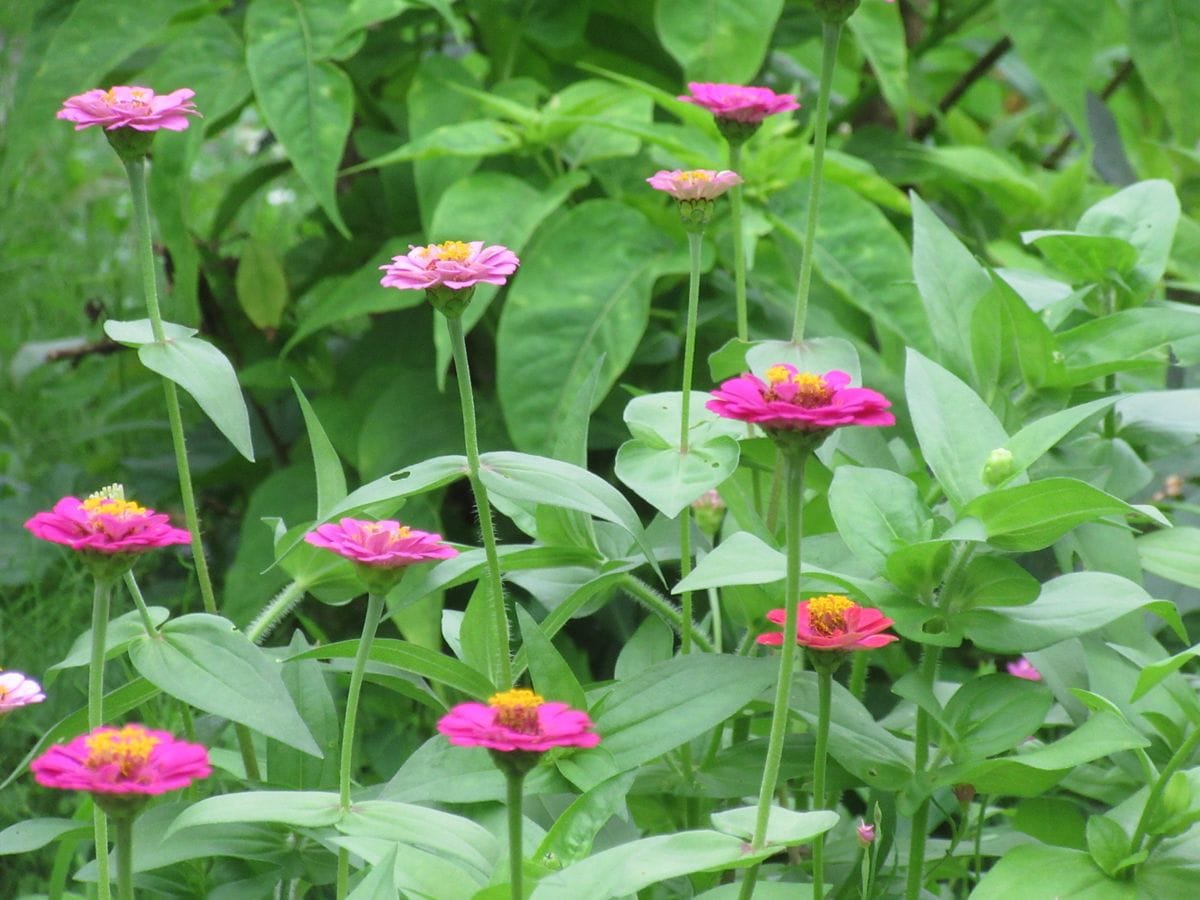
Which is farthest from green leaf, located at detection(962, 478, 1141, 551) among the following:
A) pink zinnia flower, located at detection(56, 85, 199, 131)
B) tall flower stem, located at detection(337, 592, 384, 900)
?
pink zinnia flower, located at detection(56, 85, 199, 131)

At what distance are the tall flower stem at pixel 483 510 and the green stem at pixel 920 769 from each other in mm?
162

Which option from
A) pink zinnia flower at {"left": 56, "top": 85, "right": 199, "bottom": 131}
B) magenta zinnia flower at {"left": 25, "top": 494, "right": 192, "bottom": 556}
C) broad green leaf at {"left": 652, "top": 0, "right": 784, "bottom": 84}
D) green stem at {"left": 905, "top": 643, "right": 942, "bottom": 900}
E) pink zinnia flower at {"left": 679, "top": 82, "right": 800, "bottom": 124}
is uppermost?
pink zinnia flower at {"left": 56, "top": 85, "right": 199, "bottom": 131}

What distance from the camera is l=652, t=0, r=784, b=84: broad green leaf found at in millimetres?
1004

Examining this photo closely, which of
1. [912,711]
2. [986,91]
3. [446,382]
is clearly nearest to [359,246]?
[446,382]

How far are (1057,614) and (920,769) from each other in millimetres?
82

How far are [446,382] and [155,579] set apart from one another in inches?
15.2

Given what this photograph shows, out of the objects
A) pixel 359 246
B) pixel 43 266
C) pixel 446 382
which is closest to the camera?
pixel 446 382

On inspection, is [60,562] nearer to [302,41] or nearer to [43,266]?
[302,41]

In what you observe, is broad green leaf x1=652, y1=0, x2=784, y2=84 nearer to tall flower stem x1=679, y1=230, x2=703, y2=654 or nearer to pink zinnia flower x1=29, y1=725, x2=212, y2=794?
tall flower stem x1=679, y1=230, x2=703, y2=654

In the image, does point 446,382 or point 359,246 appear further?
point 359,246

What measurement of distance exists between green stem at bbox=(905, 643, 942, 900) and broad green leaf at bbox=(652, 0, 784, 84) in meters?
0.57

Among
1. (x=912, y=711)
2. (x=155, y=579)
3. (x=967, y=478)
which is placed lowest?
(x=155, y=579)

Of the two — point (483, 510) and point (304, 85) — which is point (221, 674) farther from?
point (304, 85)

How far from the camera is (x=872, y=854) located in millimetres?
560
